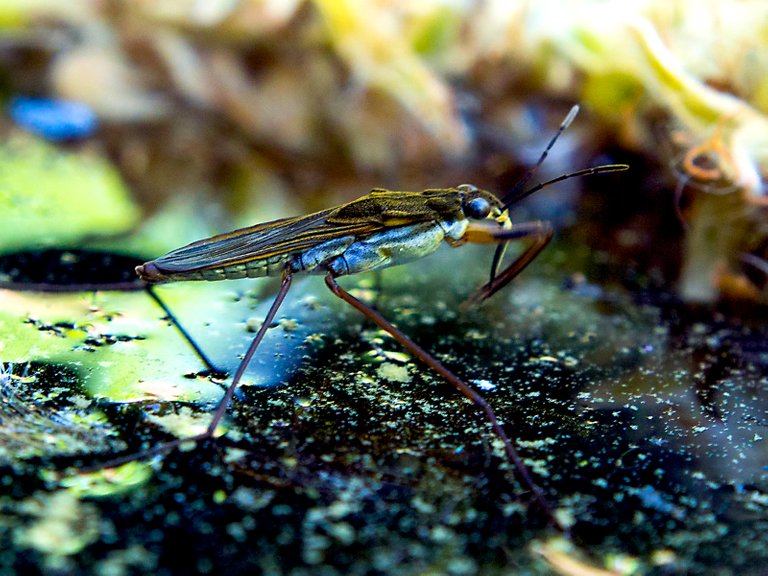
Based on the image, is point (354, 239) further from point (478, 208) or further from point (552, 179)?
point (552, 179)

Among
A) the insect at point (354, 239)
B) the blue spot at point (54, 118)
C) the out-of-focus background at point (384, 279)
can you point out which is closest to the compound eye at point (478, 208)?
the insect at point (354, 239)

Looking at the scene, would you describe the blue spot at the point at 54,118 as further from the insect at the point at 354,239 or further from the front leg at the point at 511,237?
the front leg at the point at 511,237

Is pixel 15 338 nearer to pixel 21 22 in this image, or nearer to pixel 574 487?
pixel 574 487

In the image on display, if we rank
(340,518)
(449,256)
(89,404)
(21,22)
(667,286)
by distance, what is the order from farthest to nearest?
1. (21,22)
2. (449,256)
3. (667,286)
4. (89,404)
5. (340,518)

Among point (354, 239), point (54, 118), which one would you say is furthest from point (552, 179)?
point (54, 118)

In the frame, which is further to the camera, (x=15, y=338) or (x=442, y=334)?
(x=442, y=334)

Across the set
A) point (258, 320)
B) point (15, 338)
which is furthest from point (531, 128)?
point (15, 338)

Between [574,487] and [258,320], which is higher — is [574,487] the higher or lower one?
the lower one
